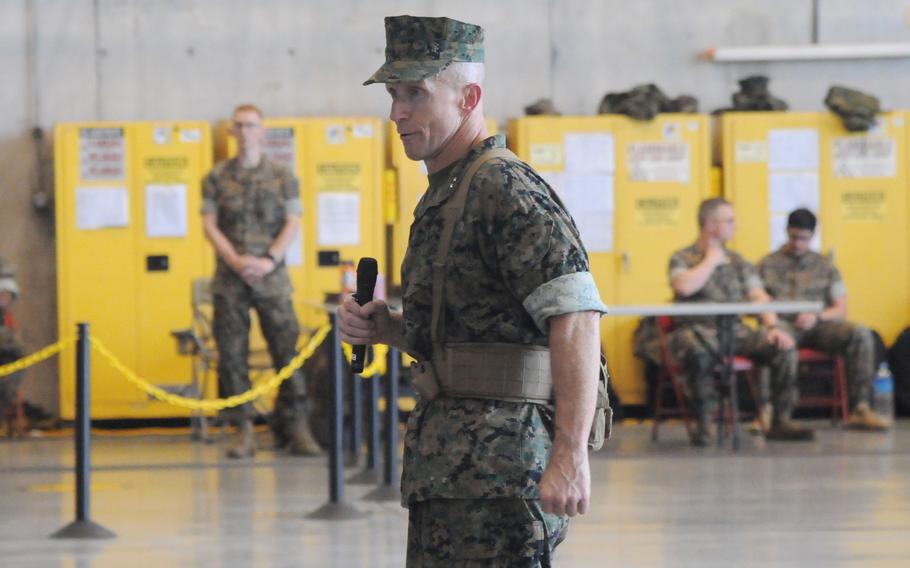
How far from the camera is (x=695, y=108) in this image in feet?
39.0

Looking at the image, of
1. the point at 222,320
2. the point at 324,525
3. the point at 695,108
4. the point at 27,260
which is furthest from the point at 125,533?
the point at 695,108

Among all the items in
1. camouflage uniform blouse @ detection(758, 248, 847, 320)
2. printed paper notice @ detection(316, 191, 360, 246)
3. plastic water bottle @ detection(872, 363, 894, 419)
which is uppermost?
printed paper notice @ detection(316, 191, 360, 246)

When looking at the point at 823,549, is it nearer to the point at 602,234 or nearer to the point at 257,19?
the point at 602,234

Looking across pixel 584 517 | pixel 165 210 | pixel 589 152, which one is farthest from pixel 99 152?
pixel 584 517

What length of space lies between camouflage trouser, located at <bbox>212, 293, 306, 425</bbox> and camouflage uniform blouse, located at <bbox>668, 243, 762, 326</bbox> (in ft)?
8.01

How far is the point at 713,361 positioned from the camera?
9.85 metres

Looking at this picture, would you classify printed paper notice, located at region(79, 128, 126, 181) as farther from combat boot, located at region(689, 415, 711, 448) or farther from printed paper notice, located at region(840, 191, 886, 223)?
printed paper notice, located at region(840, 191, 886, 223)

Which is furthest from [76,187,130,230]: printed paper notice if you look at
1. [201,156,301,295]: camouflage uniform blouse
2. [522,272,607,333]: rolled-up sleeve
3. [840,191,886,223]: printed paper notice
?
[522,272,607,333]: rolled-up sleeve

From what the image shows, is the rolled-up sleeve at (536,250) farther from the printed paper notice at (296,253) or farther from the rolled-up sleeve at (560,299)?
the printed paper notice at (296,253)

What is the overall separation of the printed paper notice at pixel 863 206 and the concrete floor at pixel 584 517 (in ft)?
7.32

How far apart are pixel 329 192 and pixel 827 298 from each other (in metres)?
3.67

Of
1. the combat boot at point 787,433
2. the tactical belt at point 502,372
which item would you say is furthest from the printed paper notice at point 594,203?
the tactical belt at point 502,372

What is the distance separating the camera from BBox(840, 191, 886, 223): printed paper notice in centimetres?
1188

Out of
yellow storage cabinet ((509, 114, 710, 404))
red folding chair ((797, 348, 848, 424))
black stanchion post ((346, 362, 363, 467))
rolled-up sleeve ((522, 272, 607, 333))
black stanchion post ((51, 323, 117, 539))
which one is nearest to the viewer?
rolled-up sleeve ((522, 272, 607, 333))
